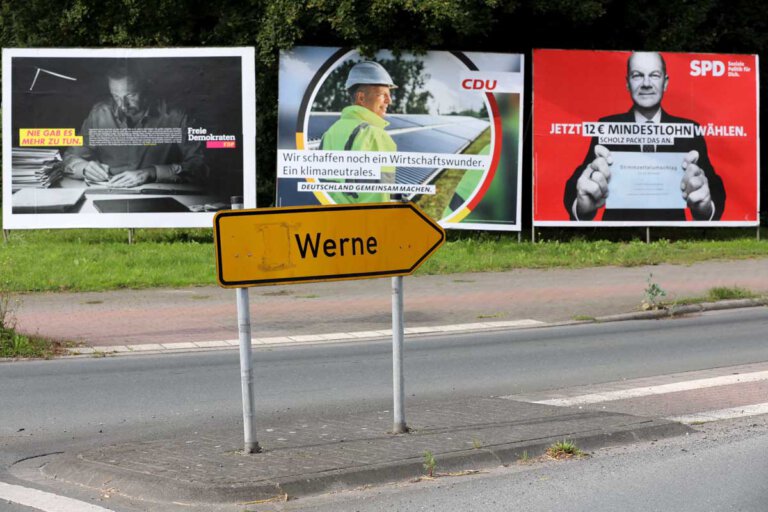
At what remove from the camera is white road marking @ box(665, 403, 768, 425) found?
871cm

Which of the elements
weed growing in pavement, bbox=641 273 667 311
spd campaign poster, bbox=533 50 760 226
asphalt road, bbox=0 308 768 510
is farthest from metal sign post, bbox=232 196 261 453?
spd campaign poster, bbox=533 50 760 226

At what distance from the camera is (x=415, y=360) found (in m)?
12.0

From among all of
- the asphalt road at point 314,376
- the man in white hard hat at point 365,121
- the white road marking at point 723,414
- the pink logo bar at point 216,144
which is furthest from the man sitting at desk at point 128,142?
the white road marking at point 723,414

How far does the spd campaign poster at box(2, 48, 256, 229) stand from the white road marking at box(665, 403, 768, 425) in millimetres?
14586

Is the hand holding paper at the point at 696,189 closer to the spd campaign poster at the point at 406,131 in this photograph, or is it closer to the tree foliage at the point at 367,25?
the tree foliage at the point at 367,25

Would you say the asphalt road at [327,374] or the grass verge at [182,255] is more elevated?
the grass verge at [182,255]

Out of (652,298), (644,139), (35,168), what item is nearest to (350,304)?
(652,298)

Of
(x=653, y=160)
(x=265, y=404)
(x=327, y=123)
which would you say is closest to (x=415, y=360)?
(x=265, y=404)

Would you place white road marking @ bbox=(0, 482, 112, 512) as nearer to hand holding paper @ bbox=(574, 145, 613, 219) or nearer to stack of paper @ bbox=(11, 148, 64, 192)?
stack of paper @ bbox=(11, 148, 64, 192)

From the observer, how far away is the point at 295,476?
6.65 meters

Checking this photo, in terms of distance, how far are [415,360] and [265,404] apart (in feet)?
9.11

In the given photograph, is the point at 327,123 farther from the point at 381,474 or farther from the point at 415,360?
the point at 381,474

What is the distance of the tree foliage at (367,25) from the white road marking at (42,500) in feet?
53.9

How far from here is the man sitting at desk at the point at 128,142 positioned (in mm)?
22219
